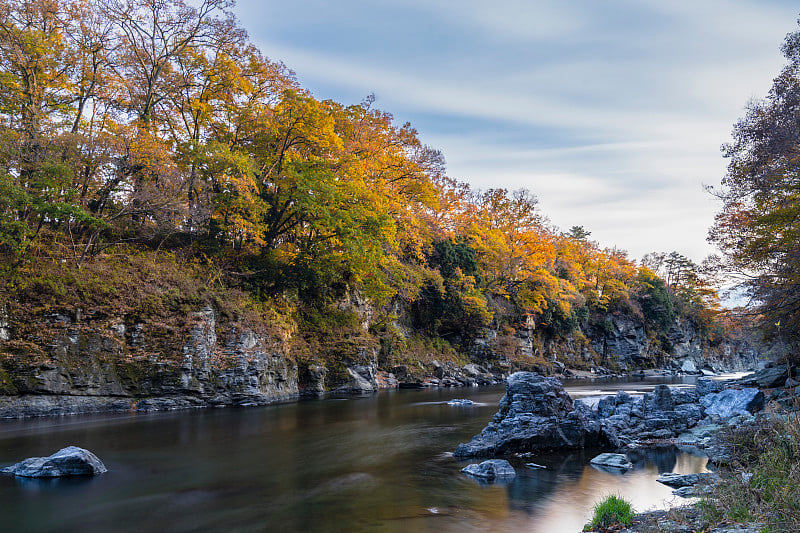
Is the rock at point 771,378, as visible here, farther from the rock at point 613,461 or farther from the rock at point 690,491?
the rock at point 690,491

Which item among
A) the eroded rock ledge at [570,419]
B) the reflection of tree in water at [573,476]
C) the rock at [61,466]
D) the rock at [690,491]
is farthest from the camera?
the eroded rock ledge at [570,419]

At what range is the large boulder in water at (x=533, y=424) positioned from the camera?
36.3 ft

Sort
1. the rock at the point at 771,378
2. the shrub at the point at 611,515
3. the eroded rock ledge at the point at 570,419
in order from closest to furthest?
the shrub at the point at 611,515 < the eroded rock ledge at the point at 570,419 < the rock at the point at 771,378

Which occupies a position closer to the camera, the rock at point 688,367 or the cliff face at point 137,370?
the cliff face at point 137,370

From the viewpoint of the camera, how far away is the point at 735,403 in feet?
52.2

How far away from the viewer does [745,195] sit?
18734 mm

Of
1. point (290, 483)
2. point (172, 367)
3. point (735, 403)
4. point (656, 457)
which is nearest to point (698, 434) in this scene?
point (656, 457)

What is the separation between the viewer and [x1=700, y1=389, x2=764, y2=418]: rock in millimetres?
15305

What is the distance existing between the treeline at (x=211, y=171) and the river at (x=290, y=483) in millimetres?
8021

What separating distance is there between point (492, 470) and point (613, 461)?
290 cm

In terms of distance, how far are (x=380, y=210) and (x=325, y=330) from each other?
7179 millimetres

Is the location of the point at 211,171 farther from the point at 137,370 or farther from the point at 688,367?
the point at 688,367

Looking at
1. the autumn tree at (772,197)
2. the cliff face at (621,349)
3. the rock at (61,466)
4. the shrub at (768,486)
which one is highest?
the autumn tree at (772,197)

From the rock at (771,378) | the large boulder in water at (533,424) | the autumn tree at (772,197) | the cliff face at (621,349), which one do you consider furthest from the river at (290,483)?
the cliff face at (621,349)
